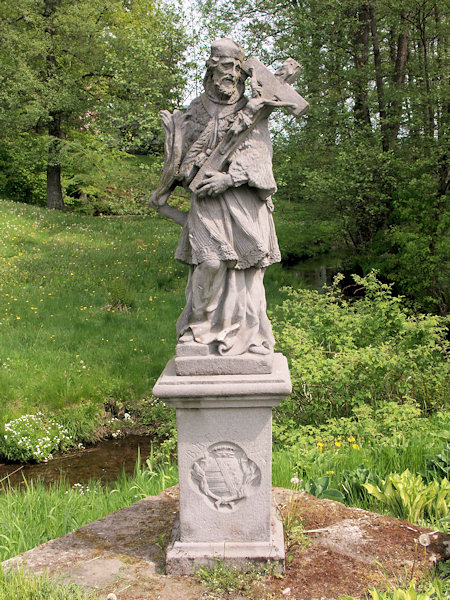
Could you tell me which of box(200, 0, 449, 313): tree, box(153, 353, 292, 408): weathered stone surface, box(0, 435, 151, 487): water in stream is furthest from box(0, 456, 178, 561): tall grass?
box(200, 0, 449, 313): tree

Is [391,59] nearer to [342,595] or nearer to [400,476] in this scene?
[400,476]

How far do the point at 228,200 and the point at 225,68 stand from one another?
Answer: 74cm

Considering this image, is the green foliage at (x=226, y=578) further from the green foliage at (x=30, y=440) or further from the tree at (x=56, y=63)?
the tree at (x=56, y=63)

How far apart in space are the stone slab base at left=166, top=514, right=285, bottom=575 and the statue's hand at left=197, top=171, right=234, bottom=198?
6.69 feet

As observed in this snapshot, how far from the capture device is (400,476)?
4195 mm

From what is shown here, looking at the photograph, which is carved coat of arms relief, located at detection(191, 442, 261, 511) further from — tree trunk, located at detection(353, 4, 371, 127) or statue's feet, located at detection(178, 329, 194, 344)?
tree trunk, located at detection(353, 4, 371, 127)

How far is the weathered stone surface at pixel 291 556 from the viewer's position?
332 centimetres

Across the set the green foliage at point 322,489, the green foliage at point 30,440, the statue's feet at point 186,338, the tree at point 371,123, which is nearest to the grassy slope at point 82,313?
the green foliage at point 30,440

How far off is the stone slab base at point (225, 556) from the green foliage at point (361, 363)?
9.25 ft

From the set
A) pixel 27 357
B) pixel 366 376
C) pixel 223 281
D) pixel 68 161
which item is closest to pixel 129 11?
pixel 68 161

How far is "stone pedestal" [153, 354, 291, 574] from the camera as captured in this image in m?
3.39

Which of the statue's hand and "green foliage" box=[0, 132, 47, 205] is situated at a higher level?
"green foliage" box=[0, 132, 47, 205]

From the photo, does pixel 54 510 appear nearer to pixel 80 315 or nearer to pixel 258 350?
pixel 258 350

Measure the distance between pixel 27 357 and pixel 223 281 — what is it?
614 centimetres
